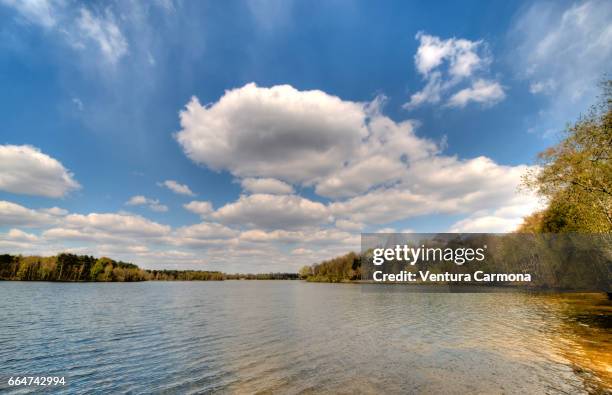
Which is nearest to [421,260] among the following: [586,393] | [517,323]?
[517,323]

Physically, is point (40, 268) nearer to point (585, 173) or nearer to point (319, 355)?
point (319, 355)

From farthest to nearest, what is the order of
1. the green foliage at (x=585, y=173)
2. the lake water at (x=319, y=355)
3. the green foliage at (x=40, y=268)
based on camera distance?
the green foliage at (x=40, y=268), the green foliage at (x=585, y=173), the lake water at (x=319, y=355)

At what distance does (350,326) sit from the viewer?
32.5 m

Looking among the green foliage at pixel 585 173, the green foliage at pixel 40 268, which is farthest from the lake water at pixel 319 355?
the green foliage at pixel 40 268

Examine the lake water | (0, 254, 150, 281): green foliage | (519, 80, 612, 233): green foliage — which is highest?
(519, 80, 612, 233): green foliage

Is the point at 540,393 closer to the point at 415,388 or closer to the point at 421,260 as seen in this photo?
the point at 415,388

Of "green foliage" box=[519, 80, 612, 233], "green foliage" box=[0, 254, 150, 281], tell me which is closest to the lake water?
"green foliage" box=[519, 80, 612, 233]

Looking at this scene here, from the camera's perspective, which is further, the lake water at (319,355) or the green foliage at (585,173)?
the green foliage at (585,173)

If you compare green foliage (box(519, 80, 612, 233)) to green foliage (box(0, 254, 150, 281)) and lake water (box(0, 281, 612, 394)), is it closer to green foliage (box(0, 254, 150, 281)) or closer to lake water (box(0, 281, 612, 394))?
lake water (box(0, 281, 612, 394))

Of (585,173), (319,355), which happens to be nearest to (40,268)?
(319,355)

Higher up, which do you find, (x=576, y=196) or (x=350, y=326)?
(x=576, y=196)

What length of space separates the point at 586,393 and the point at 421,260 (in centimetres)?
15456

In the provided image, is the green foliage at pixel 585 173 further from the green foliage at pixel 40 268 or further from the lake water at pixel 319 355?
the green foliage at pixel 40 268

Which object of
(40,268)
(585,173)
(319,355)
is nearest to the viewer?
(319,355)
